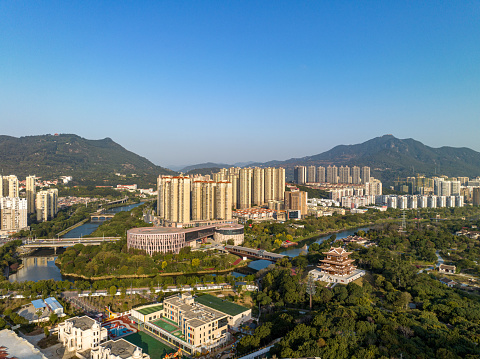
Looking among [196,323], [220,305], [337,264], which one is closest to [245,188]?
[337,264]

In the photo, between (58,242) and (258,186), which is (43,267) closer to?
(58,242)

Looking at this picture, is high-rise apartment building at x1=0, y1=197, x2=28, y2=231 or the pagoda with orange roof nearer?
the pagoda with orange roof

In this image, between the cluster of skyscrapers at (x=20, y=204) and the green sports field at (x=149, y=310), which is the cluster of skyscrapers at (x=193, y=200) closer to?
the cluster of skyscrapers at (x=20, y=204)

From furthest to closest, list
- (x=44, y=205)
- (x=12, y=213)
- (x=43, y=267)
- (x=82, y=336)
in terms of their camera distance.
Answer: (x=44, y=205), (x=12, y=213), (x=43, y=267), (x=82, y=336)

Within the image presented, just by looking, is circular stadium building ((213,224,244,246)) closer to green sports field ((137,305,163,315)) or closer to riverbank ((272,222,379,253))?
riverbank ((272,222,379,253))

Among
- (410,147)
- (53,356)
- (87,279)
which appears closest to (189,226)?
(87,279)

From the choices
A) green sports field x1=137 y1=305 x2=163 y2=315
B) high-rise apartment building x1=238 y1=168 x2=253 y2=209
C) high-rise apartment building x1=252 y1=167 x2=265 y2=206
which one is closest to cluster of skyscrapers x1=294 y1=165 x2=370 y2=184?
high-rise apartment building x1=252 y1=167 x2=265 y2=206

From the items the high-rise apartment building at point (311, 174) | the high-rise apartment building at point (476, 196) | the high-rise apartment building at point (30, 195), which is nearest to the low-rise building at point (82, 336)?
the high-rise apartment building at point (30, 195)
